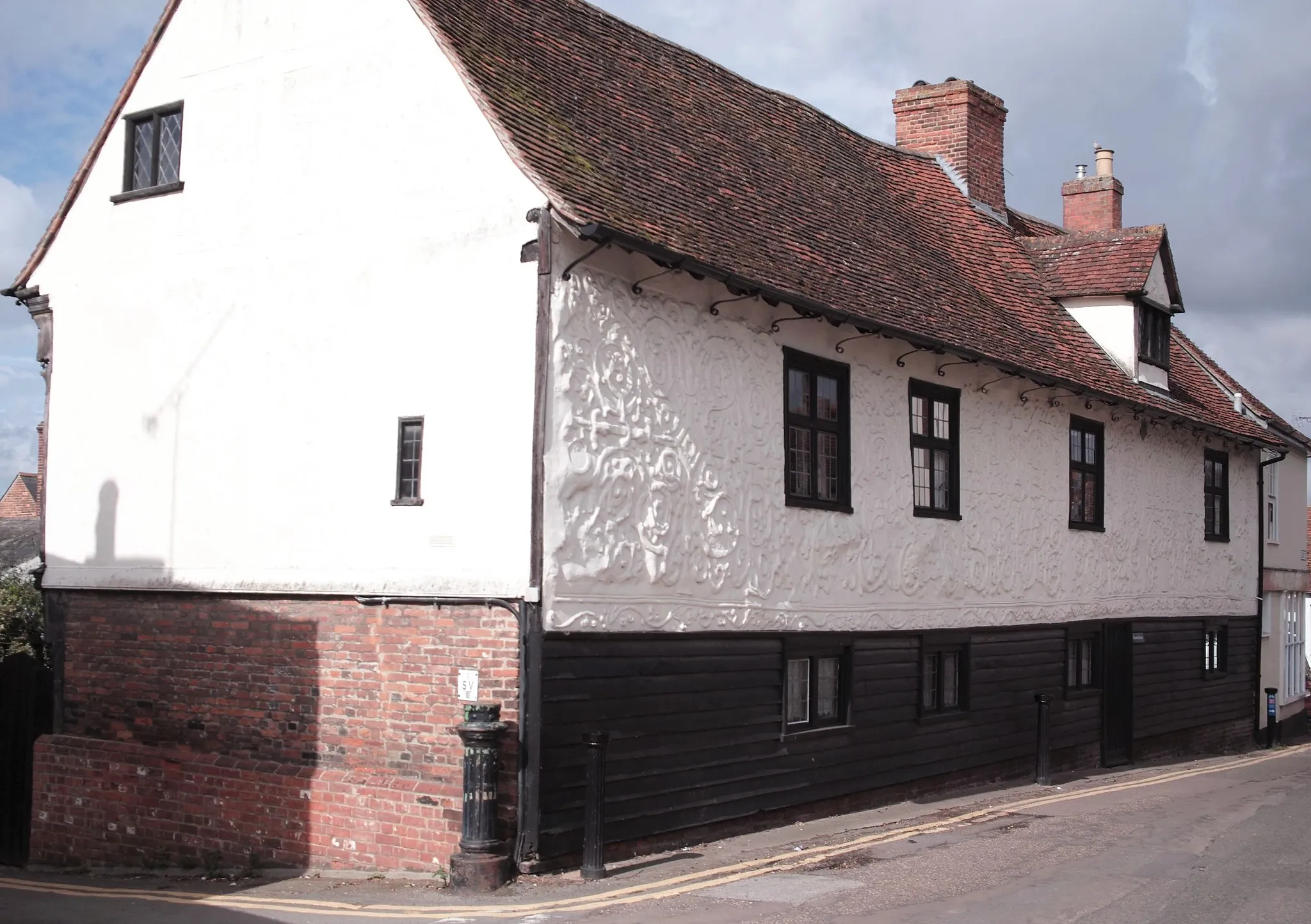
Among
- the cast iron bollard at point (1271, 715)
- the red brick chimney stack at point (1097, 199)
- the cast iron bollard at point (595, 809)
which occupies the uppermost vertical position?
the red brick chimney stack at point (1097, 199)

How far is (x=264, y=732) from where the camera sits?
495 inches

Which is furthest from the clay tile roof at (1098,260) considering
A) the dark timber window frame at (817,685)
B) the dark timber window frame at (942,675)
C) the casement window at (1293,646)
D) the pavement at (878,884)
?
the casement window at (1293,646)

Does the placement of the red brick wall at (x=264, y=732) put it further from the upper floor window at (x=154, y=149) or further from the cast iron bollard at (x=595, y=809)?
the upper floor window at (x=154, y=149)

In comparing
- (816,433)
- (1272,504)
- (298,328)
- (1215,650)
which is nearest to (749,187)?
(816,433)

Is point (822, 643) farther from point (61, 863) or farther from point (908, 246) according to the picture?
point (61, 863)

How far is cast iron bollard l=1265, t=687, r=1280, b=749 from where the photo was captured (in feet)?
85.8

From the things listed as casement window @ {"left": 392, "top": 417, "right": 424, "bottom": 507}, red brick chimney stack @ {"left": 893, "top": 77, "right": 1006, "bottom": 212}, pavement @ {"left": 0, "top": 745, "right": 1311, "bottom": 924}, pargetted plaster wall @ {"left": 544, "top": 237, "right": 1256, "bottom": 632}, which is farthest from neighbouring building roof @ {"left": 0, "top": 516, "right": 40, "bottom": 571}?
red brick chimney stack @ {"left": 893, "top": 77, "right": 1006, "bottom": 212}

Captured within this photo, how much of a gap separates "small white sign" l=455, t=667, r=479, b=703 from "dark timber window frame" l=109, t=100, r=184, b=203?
6.21m

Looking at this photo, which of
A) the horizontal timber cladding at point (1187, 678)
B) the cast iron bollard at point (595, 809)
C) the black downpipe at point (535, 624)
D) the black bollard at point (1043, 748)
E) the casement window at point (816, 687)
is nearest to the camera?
the black downpipe at point (535, 624)

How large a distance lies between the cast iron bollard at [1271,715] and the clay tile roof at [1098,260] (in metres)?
9.24

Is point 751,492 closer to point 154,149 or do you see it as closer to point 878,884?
point 878,884

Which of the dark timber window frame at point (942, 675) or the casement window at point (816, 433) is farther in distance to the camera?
the dark timber window frame at point (942, 675)

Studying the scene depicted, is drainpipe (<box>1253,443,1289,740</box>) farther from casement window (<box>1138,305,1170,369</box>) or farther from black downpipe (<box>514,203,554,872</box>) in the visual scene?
black downpipe (<box>514,203,554,872</box>)

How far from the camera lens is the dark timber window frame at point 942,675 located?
52.9 feet
